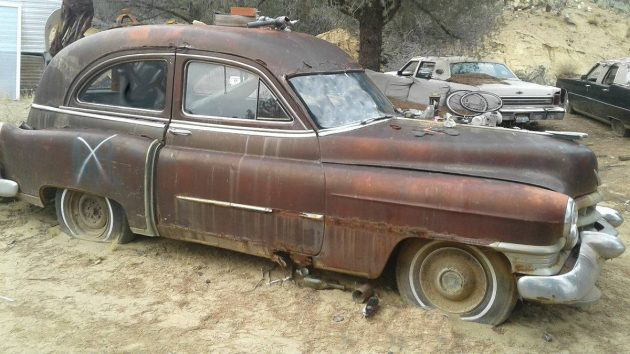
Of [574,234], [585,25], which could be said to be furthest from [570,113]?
[585,25]

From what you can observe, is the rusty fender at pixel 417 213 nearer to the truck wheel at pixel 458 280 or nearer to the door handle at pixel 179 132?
the truck wheel at pixel 458 280

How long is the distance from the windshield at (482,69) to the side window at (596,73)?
1991mm

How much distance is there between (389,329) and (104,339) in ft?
5.90

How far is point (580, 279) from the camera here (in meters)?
3.59

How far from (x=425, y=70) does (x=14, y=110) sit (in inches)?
308

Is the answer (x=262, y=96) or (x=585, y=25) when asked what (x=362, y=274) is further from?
(x=585, y=25)

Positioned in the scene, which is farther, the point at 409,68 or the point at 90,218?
the point at 409,68

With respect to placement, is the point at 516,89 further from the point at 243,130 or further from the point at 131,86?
the point at 131,86

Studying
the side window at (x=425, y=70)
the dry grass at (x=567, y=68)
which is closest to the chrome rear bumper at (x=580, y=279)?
Result: the side window at (x=425, y=70)

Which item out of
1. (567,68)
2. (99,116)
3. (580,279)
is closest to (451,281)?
(580,279)

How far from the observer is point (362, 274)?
4.07m

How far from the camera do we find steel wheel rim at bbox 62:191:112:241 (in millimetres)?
5145

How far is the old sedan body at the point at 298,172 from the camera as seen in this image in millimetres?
3705

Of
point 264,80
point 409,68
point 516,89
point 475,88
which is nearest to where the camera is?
point 264,80
